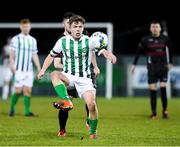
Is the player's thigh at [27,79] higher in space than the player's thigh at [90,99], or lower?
higher

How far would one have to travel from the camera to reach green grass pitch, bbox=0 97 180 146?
8945mm

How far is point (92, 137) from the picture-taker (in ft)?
30.7

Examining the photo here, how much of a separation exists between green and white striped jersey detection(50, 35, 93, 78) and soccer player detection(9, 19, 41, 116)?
4878 millimetres

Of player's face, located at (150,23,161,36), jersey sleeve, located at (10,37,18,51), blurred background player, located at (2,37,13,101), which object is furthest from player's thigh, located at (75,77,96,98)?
blurred background player, located at (2,37,13,101)

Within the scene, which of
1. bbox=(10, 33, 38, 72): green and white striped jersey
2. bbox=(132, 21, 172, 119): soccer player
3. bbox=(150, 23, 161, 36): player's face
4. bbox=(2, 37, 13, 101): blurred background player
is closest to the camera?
bbox=(150, 23, 161, 36): player's face

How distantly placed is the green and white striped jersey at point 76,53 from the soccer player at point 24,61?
4878 millimetres

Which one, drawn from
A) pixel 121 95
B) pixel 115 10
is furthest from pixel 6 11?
pixel 121 95

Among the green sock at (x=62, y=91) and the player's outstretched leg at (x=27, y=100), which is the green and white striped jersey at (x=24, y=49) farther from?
the green sock at (x=62, y=91)

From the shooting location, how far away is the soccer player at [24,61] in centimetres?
1444

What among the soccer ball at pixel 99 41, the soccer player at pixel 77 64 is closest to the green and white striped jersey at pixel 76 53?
the soccer player at pixel 77 64

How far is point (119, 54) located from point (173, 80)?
3.72 metres

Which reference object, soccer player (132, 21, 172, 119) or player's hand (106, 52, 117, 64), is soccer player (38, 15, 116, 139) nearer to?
player's hand (106, 52, 117, 64)

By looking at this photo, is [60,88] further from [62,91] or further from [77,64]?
[77,64]

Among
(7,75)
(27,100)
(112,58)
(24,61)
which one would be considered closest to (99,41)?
(112,58)
